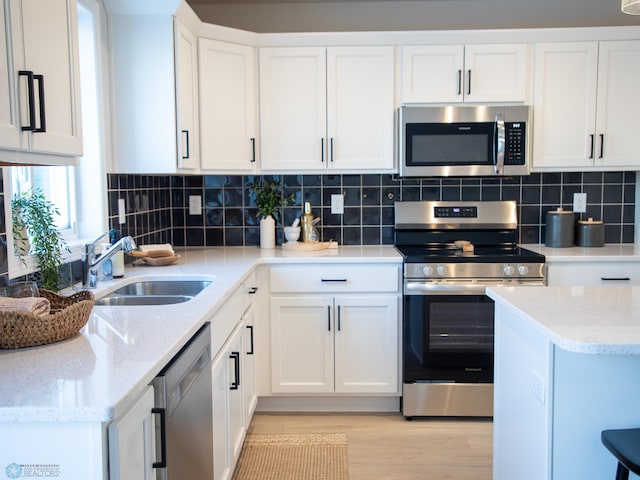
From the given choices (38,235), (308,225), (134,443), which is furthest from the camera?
(308,225)

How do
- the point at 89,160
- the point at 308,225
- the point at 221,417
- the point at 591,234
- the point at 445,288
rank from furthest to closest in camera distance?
the point at 308,225 → the point at 591,234 → the point at 445,288 → the point at 89,160 → the point at 221,417

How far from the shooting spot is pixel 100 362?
138 cm

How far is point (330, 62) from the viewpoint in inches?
136

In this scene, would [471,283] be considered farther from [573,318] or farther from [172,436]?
[172,436]

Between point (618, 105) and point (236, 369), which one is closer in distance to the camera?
point (236, 369)

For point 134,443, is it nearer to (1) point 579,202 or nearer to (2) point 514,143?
(2) point 514,143

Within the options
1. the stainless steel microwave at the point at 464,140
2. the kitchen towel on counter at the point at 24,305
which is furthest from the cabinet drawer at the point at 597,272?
the kitchen towel on counter at the point at 24,305

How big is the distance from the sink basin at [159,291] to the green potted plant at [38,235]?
0.36 meters

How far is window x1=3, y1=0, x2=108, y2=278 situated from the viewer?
2.70 meters

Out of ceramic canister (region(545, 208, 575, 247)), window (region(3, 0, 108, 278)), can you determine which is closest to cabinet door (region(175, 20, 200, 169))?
window (region(3, 0, 108, 278))

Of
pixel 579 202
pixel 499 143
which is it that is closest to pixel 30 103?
pixel 499 143

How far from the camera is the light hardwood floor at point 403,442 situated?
9.00 ft

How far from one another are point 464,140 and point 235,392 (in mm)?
1895

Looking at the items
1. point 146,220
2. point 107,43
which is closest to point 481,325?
point 146,220
